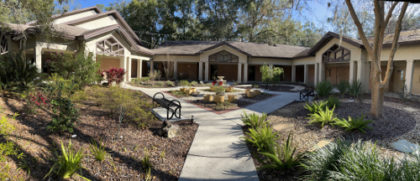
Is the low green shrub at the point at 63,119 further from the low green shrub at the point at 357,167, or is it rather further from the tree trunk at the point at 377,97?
the tree trunk at the point at 377,97

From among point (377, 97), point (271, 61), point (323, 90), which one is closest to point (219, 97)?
point (323, 90)

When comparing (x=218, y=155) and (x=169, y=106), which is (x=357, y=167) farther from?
(x=169, y=106)

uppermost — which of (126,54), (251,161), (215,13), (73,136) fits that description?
(215,13)

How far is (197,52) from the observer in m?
25.5

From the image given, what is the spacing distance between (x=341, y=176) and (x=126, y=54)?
1877 centimetres

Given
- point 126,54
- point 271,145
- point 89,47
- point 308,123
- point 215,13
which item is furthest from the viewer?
point 215,13

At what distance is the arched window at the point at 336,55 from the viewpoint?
17953 millimetres

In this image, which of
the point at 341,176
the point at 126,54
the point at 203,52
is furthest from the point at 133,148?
the point at 203,52

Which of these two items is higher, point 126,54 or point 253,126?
point 126,54

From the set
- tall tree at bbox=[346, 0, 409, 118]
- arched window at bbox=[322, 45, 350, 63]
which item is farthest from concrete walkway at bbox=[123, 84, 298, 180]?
arched window at bbox=[322, 45, 350, 63]

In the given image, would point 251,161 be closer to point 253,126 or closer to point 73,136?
point 253,126

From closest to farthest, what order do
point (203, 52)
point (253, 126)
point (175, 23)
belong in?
1. point (253, 126)
2. point (203, 52)
3. point (175, 23)

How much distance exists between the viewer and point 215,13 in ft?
130

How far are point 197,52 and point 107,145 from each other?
20921mm
